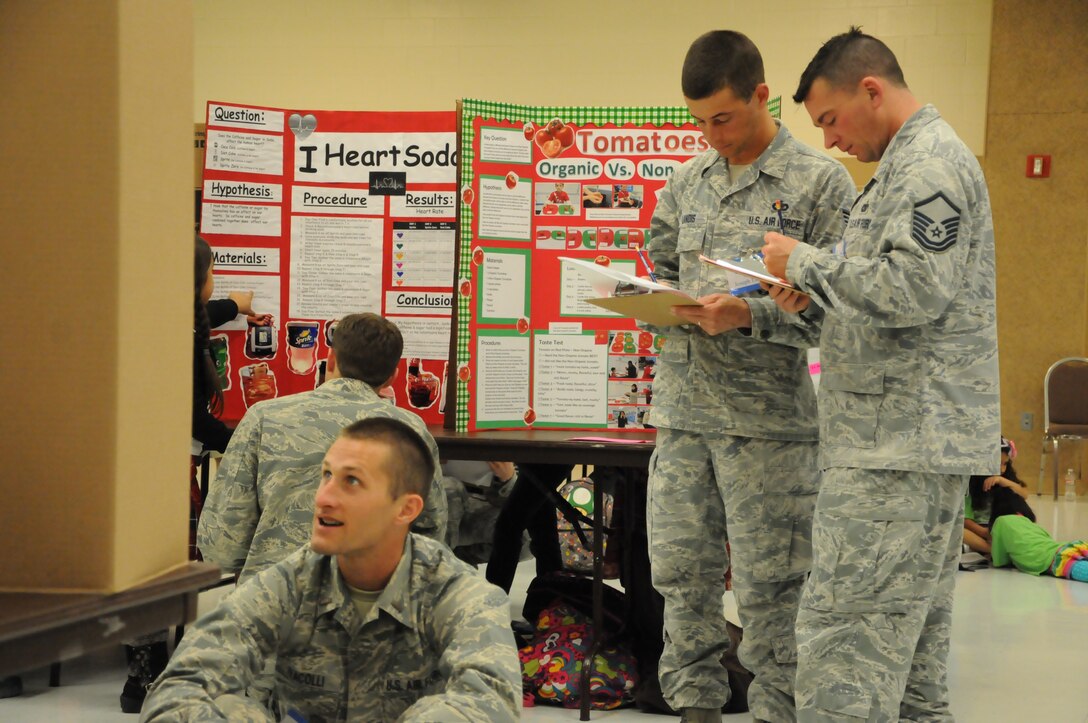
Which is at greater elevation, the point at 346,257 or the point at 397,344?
the point at 346,257

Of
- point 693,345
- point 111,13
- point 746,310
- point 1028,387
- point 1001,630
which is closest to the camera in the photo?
point 111,13

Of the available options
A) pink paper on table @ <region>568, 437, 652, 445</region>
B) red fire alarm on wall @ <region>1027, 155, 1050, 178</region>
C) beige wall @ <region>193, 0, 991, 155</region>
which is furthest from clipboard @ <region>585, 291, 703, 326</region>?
red fire alarm on wall @ <region>1027, 155, 1050, 178</region>

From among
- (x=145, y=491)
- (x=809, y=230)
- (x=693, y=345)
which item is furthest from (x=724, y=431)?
(x=145, y=491)

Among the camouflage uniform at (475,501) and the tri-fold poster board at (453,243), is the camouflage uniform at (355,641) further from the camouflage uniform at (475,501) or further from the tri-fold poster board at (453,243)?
the camouflage uniform at (475,501)

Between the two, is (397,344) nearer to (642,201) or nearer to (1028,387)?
(642,201)

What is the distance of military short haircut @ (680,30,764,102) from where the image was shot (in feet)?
9.04

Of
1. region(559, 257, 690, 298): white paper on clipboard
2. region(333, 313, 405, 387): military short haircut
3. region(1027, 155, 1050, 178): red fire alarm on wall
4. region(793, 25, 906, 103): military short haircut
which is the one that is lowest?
region(333, 313, 405, 387): military short haircut

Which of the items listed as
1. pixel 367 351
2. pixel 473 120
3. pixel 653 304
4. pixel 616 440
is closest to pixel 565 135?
pixel 473 120

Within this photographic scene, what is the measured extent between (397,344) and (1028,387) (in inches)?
303

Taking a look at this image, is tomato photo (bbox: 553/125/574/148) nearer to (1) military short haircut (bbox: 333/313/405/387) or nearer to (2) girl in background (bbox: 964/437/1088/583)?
(1) military short haircut (bbox: 333/313/405/387)

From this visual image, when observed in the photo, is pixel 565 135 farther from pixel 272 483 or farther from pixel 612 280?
pixel 272 483

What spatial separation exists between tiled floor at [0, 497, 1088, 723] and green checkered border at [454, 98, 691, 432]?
51.7 inches

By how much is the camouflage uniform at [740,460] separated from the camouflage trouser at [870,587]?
1.33 feet

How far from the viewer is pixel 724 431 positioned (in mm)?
2811
